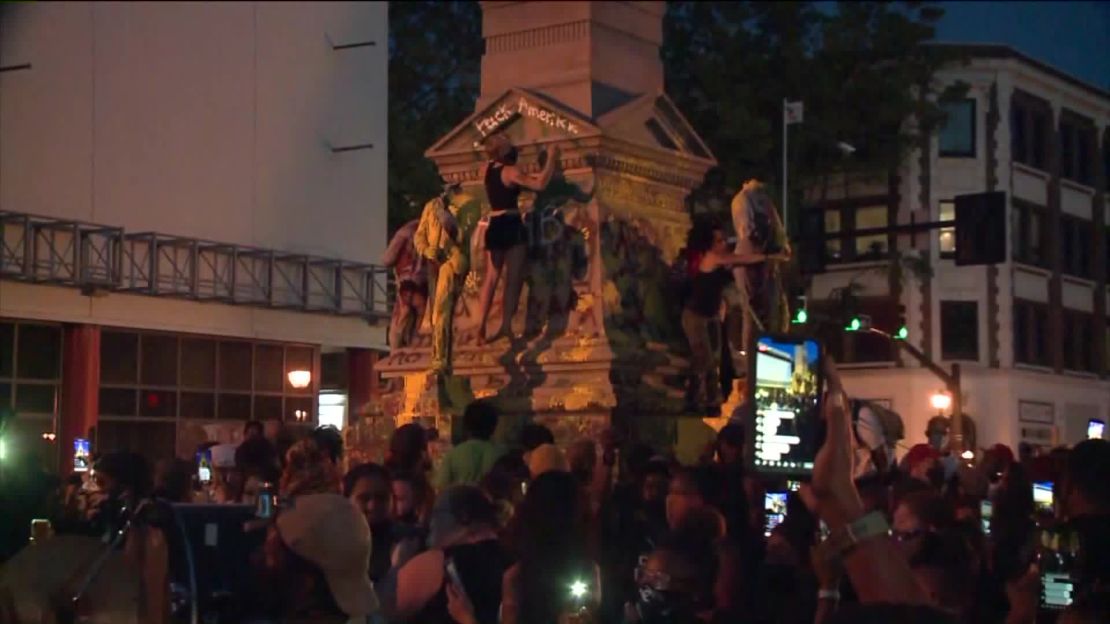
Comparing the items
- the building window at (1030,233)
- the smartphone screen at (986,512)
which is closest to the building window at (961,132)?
the building window at (1030,233)

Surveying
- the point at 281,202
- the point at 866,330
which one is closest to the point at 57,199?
the point at 281,202

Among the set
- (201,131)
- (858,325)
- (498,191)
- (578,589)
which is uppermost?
(201,131)

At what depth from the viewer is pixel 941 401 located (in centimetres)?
5022

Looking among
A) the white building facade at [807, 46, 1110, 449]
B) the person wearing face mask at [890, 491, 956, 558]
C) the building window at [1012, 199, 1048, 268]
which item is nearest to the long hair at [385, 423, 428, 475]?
the person wearing face mask at [890, 491, 956, 558]

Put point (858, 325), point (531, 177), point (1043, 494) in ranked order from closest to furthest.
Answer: point (1043, 494), point (531, 177), point (858, 325)

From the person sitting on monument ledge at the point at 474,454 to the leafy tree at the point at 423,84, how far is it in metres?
29.7

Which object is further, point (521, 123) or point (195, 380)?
point (195, 380)

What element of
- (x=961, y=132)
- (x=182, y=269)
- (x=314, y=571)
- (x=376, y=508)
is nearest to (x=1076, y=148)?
(x=961, y=132)

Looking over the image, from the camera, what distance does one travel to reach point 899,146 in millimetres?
46781

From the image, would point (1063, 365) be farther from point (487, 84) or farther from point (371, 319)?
point (487, 84)

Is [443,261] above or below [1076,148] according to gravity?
below

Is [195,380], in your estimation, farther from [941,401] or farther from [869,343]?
[869,343]

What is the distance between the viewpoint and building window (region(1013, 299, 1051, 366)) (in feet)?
185

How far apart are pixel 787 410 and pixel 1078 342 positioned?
5596 cm
